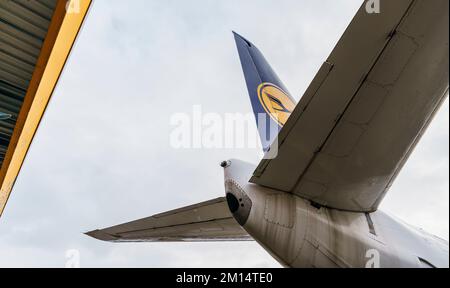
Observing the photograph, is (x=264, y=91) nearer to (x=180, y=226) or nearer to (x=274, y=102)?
(x=274, y=102)

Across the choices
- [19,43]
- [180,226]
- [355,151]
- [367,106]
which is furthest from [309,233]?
[19,43]

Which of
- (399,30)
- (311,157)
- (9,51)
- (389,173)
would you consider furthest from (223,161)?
(9,51)

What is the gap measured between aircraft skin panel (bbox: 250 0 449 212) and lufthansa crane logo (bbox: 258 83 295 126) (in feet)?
8.66

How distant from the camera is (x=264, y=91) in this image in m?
5.95

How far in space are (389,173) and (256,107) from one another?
9.66 feet

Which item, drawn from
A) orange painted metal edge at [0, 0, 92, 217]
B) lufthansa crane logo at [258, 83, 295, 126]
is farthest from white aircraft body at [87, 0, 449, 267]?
orange painted metal edge at [0, 0, 92, 217]

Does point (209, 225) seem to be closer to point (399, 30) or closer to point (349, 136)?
point (349, 136)

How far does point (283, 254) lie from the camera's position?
322cm

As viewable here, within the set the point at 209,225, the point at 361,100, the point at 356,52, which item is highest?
the point at 356,52

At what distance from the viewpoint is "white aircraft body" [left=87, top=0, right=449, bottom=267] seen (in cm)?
239

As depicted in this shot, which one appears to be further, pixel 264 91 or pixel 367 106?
pixel 264 91

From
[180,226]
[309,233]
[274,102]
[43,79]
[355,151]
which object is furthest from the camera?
[274,102]

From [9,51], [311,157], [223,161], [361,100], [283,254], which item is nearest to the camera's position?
[361,100]

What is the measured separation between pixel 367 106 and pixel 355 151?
0.41 m
